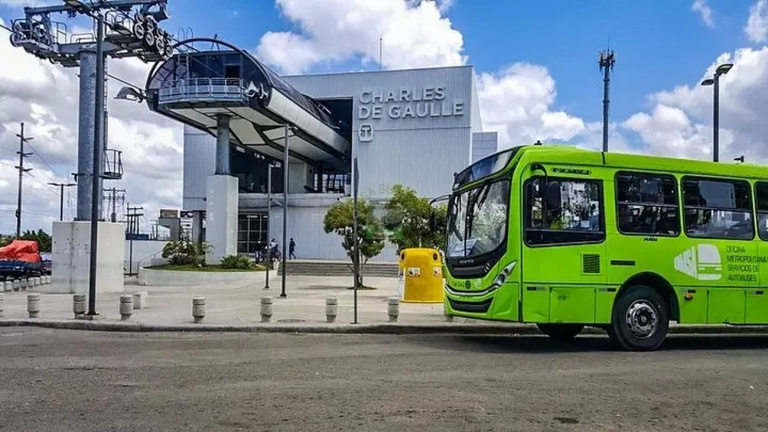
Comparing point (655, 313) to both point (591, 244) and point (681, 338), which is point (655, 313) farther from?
point (681, 338)

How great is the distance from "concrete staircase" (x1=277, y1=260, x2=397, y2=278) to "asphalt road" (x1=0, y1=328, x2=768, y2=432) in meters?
28.4

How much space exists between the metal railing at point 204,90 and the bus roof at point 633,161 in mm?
29032

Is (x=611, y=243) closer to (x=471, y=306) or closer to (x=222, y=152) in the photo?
(x=471, y=306)

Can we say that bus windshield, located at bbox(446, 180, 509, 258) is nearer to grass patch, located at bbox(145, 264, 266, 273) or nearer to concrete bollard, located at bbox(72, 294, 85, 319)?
concrete bollard, located at bbox(72, 294, 85, 319)

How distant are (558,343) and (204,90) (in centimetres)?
3000

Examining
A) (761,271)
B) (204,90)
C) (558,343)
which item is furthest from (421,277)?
(204,90)

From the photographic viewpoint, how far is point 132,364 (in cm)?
948

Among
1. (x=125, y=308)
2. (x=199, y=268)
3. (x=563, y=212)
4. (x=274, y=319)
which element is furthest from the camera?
(x=199, y=268)

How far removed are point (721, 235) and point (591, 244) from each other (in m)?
2.68

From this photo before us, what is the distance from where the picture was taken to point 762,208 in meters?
12.0

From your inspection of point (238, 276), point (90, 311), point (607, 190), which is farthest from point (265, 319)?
point (238, 276)

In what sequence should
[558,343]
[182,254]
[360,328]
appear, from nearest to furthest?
[558,343], [360,328], [182,254]

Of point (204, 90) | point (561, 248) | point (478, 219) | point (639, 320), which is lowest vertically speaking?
point (639, 320)

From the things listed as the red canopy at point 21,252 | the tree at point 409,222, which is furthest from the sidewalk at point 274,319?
the red canopy at point 21,252
